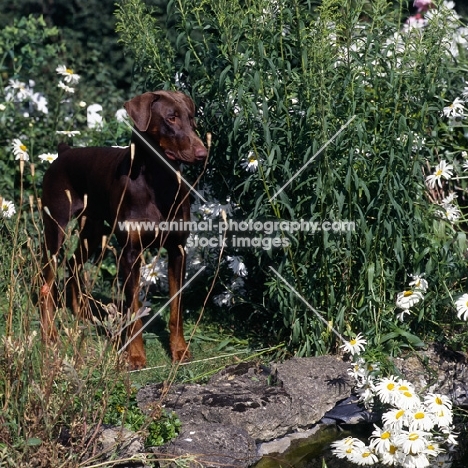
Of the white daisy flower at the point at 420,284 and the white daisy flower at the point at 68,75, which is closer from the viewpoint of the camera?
the white daisy flower at the point at 420,284

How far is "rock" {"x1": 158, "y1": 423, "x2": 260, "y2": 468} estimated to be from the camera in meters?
4.14

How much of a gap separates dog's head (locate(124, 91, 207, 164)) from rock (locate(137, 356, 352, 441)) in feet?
4.08

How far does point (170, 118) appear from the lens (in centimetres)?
511

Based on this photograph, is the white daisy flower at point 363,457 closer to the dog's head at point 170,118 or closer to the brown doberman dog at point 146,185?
the brown doberman dog at point 146,185

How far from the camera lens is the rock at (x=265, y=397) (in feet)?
14.9

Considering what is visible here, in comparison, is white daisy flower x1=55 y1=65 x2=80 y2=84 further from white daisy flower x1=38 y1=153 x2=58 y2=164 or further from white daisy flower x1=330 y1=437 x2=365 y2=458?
white daisy flower x1=330 y1=437 x2=365 y2=458

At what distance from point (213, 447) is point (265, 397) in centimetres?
55

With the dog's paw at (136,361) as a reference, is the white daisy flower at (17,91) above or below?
above

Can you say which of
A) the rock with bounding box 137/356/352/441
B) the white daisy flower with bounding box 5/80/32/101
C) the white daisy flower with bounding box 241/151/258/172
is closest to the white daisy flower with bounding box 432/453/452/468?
the rock with bounding box 137/356/352/441

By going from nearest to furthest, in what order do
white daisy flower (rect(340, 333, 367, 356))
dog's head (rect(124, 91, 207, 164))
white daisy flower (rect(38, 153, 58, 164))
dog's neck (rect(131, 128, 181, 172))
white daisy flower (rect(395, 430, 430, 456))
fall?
white daisy flower (rect(395, 430, 430, 456)) < white daisy flower (rect(340, 333, 367, 356)) < dog's head (rect(124, 91, 207, 164)) < dog's neck (rect(131, 128, 181, 172)) < white daisy flower (rect(38, 153, 58, 164))

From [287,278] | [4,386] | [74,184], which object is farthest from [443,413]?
[74,184]

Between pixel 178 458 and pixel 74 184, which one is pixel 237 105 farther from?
pixel 178 458

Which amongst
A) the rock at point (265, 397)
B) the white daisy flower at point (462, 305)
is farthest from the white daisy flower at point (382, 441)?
the white daisy flower at point (462, 305)

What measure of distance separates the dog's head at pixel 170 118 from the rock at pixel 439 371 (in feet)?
5.47
